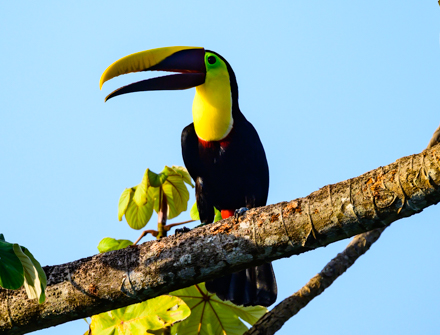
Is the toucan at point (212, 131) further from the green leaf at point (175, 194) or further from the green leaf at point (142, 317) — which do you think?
the green leaf at point (142, 317)

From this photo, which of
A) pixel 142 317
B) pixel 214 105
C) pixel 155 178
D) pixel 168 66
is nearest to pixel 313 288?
pixel 142 317

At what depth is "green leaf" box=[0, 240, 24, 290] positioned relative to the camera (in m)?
2.26

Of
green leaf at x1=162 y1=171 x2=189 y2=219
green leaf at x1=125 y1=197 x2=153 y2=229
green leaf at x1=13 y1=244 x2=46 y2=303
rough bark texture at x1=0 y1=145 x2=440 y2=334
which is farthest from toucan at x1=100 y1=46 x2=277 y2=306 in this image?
green leaf at x1=13 y1=244 x2=46 y2=303

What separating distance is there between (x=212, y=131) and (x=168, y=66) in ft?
2.54

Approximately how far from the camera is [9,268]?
2.27 metres

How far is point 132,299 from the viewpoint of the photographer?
2793 millimetres

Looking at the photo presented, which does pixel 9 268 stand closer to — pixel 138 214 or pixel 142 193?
pixel 142 193

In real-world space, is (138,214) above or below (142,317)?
above

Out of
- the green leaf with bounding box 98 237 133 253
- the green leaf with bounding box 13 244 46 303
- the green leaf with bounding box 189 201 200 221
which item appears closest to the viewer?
the green leaf with bounding box 13 244 46 303

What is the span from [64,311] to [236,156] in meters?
2.19

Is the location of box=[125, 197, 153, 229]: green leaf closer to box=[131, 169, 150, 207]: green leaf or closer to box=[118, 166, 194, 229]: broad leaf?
box=[118, 166, 194, 229]: broad leaf

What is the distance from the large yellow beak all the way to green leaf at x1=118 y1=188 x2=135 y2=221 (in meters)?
1.00

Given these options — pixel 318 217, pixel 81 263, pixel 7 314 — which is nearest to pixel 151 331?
pixel 81 263

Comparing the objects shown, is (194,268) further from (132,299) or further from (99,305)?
(99,305)
